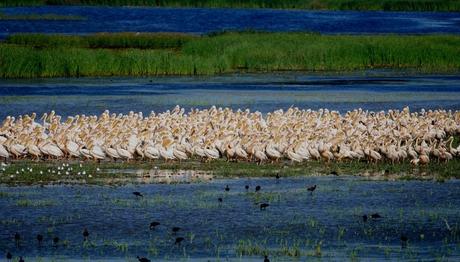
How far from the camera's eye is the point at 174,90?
47094 millimetres

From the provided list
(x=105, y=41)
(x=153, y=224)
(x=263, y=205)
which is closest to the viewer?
(x=153, y=224)

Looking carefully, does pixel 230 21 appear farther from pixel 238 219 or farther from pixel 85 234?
pixel 85 234

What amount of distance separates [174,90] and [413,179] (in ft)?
78.8

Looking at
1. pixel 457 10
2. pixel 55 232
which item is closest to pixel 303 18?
pixel 457 10

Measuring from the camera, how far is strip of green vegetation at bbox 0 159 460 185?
23.8 metres

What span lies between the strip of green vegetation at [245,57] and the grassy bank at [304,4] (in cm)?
5293

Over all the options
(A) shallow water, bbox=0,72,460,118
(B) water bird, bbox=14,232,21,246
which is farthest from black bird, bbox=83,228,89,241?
(A) shallow water, bbox=0,72,460,118

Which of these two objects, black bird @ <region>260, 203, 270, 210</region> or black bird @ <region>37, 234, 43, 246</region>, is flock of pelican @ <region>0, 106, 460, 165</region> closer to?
black bird @ <region>260, 203, 270, 210</region>

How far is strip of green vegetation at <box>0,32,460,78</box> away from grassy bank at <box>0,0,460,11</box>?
5293 centimetres

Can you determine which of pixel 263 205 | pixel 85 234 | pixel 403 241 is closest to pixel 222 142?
pixel 263 205

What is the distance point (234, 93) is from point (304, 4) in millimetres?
73765

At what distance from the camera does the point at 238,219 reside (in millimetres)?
20031

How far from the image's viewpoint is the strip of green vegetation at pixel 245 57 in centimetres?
4991

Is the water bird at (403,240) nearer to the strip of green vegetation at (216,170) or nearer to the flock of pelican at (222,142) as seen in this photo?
the strip of green vegetation at (216,170)
